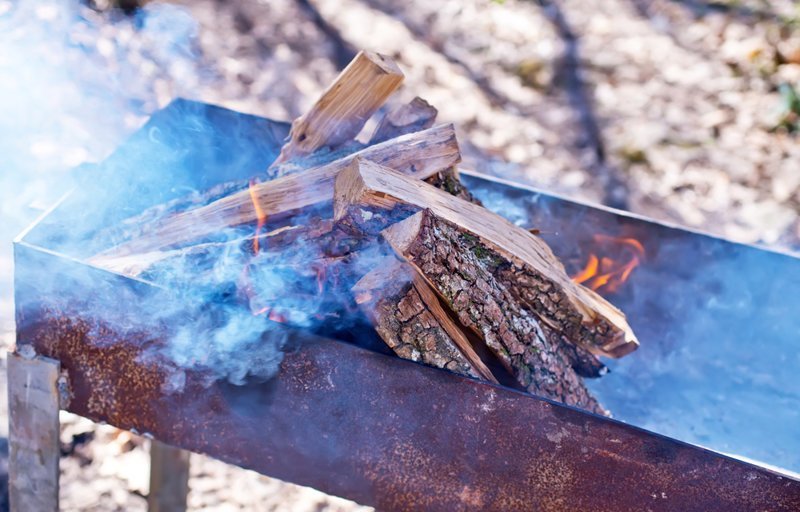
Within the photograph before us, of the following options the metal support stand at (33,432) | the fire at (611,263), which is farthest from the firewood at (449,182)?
the metal support stand at (33,432)

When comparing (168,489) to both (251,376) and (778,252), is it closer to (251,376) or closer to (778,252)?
(251,376)

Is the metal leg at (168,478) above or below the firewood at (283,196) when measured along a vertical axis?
below

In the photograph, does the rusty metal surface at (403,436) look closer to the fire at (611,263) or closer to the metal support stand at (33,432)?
the metal support stand at (33,432)

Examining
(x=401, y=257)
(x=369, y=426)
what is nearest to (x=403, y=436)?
(x=369, y=426)

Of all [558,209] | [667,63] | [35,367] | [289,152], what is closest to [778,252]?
[558,209]

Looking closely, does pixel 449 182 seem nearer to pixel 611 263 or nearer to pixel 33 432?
pixel 611 263

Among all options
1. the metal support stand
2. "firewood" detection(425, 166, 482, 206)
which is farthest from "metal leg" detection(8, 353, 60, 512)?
"firewood" detection(425, 166, 482, 206)
